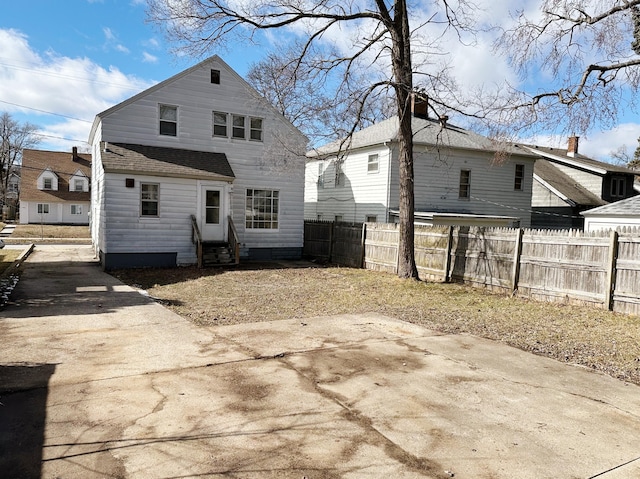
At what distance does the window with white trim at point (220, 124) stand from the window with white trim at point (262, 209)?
2416 millimetres

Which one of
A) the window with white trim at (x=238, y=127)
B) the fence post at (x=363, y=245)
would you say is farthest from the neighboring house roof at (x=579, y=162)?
the window with white trim at (x=238, y=127)

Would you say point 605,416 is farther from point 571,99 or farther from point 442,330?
point 571,99

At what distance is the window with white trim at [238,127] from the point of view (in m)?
17.5

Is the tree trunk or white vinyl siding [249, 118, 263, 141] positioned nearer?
the tree trunk

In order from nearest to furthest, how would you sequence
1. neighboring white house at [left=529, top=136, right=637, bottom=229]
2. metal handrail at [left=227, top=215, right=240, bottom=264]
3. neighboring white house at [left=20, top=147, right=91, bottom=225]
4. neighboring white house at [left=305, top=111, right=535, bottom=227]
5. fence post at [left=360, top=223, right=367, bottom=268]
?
metal handrail at [left=227, top=215, right=240, bottom=264] → fence post at [left=360, top=223, right=367, bottom=268] → neighboring white house at [left=305, top=111, right=535, bottom=227] → neighboring white house at [left=529, top=136, right=637, bottom=229] → neighboring white house at [left=20, top=147, right=91, bottom=225]

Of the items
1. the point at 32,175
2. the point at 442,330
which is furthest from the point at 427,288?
the point at 32,175

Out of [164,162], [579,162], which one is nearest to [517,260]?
[164,162]

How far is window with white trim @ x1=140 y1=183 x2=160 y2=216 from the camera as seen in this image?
15.3 meters


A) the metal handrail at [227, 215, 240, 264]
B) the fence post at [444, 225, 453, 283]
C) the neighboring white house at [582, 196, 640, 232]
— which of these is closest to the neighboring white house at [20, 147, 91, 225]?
the metal handrail at [227, 215, 240, 264]

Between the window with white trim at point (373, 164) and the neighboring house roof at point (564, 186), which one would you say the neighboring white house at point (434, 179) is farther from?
the neighboring house roof at point (564, 186)

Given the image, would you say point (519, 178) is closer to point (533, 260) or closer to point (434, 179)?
point (434, 179)

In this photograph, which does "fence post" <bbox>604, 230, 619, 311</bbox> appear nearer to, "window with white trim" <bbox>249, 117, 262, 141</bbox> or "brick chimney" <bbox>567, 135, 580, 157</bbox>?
"window with white trim" <bbox>249, 117, 262, 141</bbox>

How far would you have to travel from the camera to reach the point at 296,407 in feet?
14.1

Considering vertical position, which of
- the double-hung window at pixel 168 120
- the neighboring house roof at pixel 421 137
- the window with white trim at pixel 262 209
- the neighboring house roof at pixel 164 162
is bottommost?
the window with white trim at pixel 262 209
